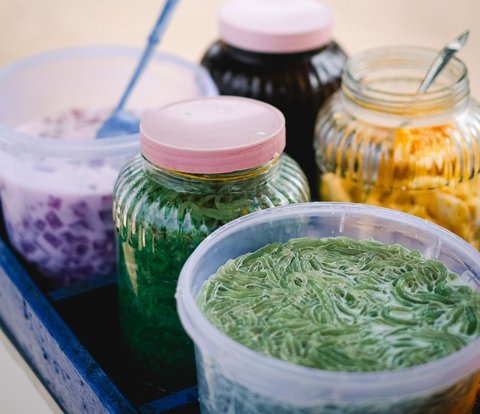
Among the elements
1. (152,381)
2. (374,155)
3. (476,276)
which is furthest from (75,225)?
(476,276)

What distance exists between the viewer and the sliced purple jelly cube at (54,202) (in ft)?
2.66

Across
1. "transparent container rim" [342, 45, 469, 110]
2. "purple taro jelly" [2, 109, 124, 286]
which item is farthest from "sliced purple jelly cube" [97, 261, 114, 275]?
"transparent container rim" [342, 45, 469, 110]

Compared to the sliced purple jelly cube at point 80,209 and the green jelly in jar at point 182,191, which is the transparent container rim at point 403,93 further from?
the sliced purple jelly cube at point 80,209

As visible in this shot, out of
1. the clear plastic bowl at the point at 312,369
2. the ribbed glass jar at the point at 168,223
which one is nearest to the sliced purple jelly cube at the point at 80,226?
the ribbed glass jar at the point at 168,223

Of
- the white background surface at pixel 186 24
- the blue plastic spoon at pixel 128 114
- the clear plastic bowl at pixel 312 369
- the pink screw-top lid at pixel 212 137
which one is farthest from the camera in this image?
the white background surface at pixel 186 24

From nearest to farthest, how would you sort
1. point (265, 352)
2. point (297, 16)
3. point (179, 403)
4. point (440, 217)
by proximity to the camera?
1. point (265, 352)
2. point (179, 403)
3. point (440, 217)
4. point (297, 16)

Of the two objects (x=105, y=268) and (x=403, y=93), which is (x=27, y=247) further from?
(x=403, y=93)

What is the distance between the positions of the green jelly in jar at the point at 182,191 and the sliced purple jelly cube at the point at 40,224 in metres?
0.16

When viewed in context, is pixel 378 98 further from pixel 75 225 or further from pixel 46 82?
pixel 46 82

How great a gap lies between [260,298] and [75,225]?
34 centimetres

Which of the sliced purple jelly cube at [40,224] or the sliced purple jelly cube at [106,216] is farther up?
the sliced purple jelly cube at [106,216]

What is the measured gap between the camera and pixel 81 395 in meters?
0.70

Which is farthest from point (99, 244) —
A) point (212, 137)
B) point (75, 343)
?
point (212, 137)

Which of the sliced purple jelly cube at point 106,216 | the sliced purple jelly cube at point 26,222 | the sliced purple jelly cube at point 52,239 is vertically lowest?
the sliced purple jelly cube at point 52,239
